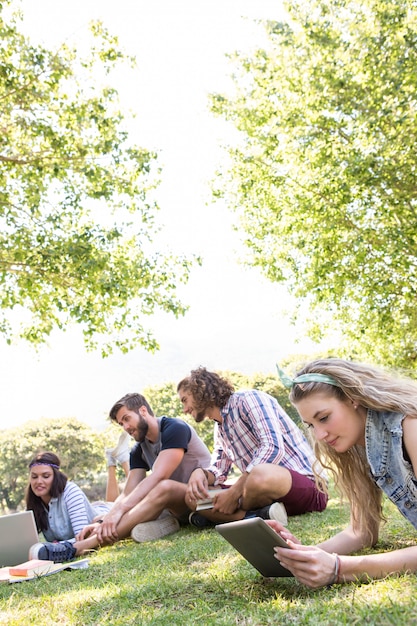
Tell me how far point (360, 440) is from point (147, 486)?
3301mm

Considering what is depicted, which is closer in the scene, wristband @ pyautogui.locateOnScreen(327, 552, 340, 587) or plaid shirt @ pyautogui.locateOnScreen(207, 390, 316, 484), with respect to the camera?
wristband @ pyautogui.locateOnScreen(327, 552, 340, 587)

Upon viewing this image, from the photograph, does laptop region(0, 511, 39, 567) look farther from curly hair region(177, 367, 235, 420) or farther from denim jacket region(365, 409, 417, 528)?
denim jacket region(365, 409, 417, 528)

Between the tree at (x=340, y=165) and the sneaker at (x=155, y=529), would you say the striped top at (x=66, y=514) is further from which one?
the tree at (x=340, y=165)

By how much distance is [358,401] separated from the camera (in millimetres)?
2936

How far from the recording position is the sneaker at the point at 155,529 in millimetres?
5770

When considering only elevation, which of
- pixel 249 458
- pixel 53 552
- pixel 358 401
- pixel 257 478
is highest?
pixel 358 401

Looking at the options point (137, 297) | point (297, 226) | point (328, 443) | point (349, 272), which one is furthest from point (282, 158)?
point (328, 443)

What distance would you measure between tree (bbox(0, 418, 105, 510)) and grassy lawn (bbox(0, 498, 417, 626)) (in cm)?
2053

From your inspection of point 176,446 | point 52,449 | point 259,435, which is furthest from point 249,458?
point 52,449

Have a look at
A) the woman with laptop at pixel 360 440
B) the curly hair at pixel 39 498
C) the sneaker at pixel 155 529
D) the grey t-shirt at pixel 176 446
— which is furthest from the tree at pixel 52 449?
the woman with laptop at pixel 360 440

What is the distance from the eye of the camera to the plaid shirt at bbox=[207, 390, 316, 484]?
533cm

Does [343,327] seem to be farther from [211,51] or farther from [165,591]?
[165,591]

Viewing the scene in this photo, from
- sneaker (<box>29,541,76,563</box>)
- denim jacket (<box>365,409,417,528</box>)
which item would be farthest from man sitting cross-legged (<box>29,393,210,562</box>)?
denim jacket (<box>365,409,417,528</box>)

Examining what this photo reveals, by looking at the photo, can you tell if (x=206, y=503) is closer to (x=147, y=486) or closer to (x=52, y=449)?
(x=147, y=486)
